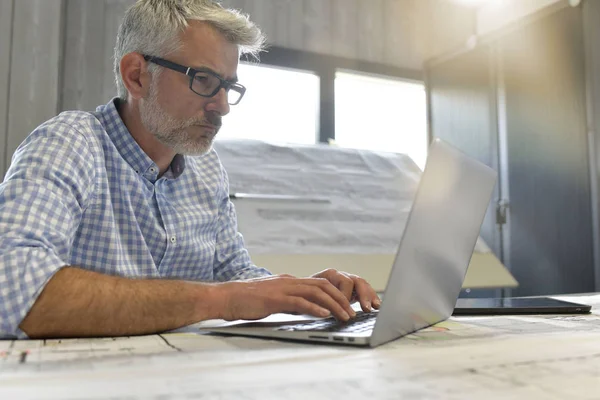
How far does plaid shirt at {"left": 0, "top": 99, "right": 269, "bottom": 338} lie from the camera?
0.67 metres

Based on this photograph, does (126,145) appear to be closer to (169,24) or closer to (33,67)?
(169,24)

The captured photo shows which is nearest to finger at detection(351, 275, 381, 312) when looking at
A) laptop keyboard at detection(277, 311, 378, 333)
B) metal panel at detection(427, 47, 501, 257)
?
laptop keyboard at detection(277, 311, 378, 333)

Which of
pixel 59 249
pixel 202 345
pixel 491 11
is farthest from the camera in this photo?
pixel 491 11

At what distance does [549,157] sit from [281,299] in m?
1.46

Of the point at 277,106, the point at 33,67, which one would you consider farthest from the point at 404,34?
the point at 33,67

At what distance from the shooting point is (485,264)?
1.93 metres

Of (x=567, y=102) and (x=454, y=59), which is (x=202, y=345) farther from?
(x=454, y=59)

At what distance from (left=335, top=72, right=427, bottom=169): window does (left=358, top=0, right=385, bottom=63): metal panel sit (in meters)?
0.12

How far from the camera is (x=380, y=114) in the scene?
10.0 feet

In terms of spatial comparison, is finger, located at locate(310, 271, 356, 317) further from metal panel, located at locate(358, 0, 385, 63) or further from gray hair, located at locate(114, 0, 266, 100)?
metal panel, located at locate(358, 0, 385, 63)

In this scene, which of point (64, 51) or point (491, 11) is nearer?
point (64, 51)

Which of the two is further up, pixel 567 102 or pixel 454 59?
pixel 454 59

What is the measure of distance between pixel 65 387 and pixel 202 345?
0.20 metres

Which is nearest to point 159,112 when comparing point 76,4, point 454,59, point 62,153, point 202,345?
point 62,153
